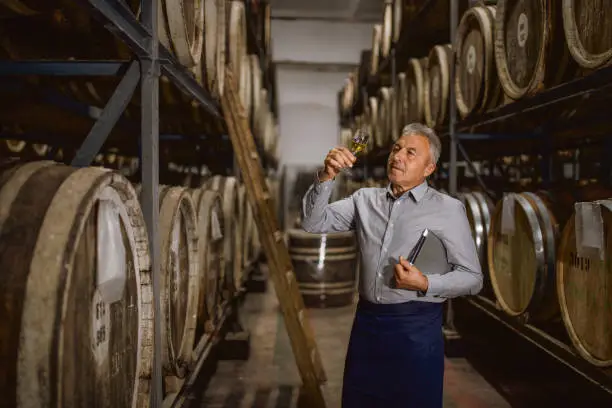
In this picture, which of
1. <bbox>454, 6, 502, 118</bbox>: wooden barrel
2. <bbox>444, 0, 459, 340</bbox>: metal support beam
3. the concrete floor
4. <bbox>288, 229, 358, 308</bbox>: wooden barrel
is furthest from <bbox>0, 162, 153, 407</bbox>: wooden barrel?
<bbox>288, 229, 358, 308</bbox>: wooden barrel

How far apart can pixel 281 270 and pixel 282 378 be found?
0.98 metres

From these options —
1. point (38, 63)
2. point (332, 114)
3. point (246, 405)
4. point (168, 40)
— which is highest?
point (332, 114)

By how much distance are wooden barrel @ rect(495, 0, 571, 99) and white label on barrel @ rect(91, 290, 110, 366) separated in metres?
2.43

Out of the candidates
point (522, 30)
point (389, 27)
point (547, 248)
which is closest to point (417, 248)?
point (547, 248)

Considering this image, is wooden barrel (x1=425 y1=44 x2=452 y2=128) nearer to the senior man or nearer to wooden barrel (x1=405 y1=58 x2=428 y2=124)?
wooden barrel (x1=405 y1=58 x2=428 y2=124)

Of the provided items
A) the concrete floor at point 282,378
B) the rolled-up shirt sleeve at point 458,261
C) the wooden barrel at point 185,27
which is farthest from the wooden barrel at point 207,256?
the rolled-up shirt sleeve at point 458,261

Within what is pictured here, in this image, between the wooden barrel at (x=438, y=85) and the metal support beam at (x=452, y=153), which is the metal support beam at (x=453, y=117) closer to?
the metal support beam at (x=452, y=153)

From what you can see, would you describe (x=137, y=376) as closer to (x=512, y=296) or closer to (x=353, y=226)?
(x=353, y=226)

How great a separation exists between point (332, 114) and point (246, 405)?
40.9 ft

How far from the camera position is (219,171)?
6.14 metres

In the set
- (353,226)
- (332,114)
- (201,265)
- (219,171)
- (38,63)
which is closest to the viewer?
(38,63)

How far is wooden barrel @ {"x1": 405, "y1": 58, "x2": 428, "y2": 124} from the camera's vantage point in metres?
5.16

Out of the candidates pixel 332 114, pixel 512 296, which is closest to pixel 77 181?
pixel 512 296

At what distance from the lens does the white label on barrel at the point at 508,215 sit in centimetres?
317
